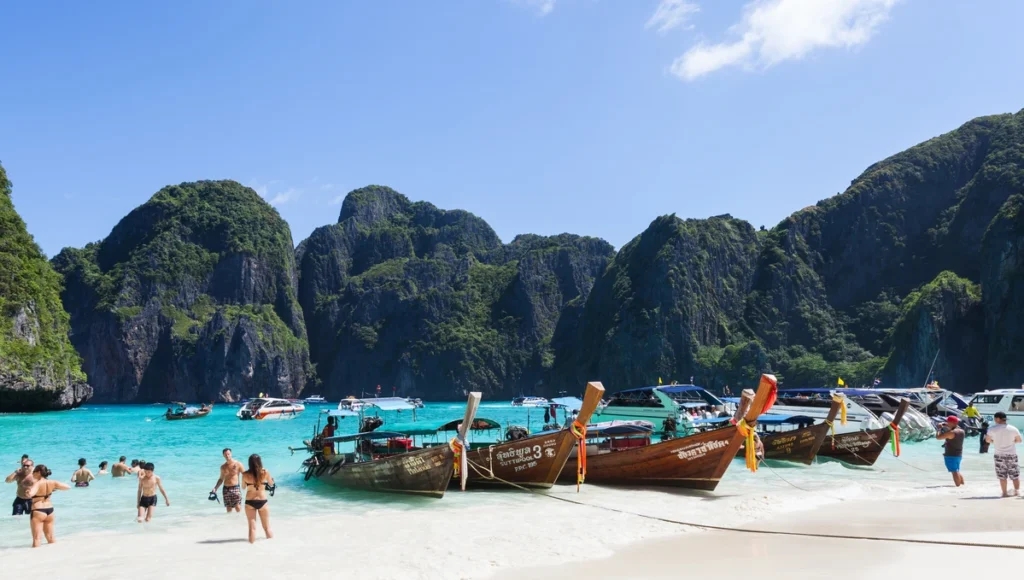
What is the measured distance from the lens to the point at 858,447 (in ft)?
74.4

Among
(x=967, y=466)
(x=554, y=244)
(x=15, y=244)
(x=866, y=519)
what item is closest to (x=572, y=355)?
(x=554, y=244)

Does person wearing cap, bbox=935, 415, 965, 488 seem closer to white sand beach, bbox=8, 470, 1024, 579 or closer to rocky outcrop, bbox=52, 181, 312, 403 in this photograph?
white sand beach, bbox=8, 470, 1024, 579

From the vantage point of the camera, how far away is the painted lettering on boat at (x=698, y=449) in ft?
51.2

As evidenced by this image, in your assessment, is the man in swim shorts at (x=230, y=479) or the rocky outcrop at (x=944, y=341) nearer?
the man in swim shorts at (x=230, y=479)

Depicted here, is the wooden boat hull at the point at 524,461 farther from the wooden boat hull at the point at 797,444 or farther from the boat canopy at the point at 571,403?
the boat canopy at the point at 571,403

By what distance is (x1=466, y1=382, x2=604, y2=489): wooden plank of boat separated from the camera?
16.4 meters

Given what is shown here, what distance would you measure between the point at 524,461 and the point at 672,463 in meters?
3.43

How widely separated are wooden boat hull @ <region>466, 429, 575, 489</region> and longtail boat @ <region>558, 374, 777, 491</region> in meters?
0.81

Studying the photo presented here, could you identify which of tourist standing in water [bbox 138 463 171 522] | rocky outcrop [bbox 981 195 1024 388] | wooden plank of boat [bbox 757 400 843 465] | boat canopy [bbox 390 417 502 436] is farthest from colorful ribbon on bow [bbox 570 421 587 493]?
rocky outcrop [bbox 981 195 1024 388]

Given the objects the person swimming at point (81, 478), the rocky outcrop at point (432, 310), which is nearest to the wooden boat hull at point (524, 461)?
the person swimming at point (81, 478)

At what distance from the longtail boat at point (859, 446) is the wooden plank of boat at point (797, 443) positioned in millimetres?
1473

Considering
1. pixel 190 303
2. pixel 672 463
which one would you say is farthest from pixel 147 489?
pixel 190 303

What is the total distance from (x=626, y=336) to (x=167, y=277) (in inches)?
3591

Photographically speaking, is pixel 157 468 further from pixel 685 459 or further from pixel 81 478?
pixel 685 459
